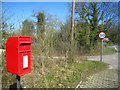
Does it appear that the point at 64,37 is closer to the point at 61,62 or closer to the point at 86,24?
the point at 61,62

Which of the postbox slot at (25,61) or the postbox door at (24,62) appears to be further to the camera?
the postbox slot at (25,61)

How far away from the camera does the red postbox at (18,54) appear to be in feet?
6.65

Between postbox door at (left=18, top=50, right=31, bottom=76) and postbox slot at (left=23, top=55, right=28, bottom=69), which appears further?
postbox slot at (left=23, top=55, right=28, bottom=69)

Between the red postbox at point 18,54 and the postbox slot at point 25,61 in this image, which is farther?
the postbox slot at point 25,61

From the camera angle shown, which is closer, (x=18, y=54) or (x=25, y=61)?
(x=18, y=54)

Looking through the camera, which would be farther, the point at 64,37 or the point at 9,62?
the point at 64,37

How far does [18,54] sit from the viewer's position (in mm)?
2020

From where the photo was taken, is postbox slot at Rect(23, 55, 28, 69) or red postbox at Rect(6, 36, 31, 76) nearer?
red postbox at Rect(6, 36, 31, 76)

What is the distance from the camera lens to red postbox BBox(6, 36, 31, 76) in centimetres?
203

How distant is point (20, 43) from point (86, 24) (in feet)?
51.3

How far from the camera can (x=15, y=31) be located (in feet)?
14.2

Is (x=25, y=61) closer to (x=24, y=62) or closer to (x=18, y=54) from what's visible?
(x=24, y=62)

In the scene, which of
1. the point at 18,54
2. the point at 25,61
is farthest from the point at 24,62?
the point at 18,54

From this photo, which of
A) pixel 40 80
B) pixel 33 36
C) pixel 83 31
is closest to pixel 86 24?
Result: pixel 83 31
